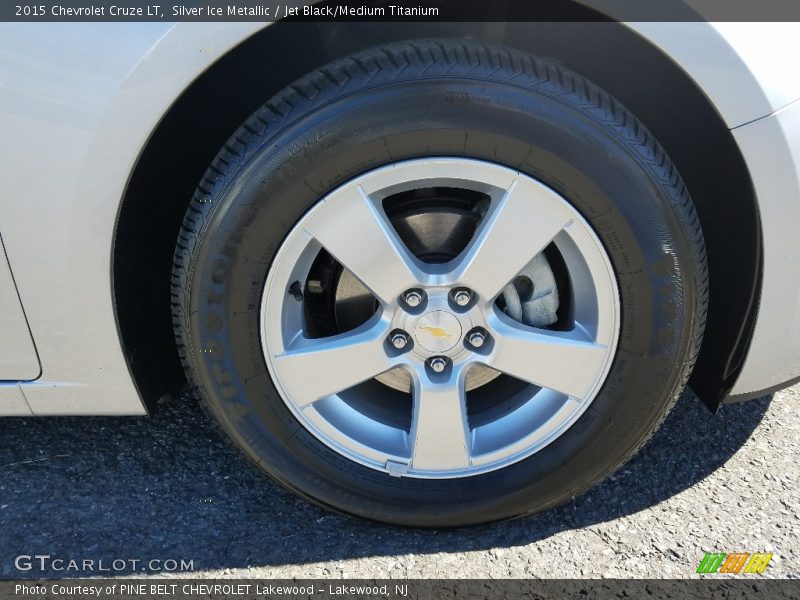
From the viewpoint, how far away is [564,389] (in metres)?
1.60

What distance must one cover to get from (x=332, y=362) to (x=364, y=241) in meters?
0.28

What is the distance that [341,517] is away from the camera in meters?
1.75

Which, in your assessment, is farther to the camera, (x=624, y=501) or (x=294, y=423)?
(x=624, y=501)

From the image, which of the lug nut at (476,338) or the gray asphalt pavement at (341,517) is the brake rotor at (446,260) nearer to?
the lug nut at (476,338)

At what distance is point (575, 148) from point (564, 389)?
0.53 meters

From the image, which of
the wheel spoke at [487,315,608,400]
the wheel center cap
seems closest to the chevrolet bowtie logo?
the wheel center cap

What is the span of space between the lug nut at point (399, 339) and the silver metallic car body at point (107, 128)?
0.60m

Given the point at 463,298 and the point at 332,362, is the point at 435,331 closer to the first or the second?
the point at 463,298

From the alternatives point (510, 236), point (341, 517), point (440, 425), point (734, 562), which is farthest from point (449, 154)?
point (734, 562)

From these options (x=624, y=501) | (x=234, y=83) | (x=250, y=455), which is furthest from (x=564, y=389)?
(x=234, y=83)

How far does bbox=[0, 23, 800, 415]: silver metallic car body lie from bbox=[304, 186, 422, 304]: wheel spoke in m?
0.36

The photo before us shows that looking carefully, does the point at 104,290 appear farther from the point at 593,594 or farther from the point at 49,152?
the point at 593,594

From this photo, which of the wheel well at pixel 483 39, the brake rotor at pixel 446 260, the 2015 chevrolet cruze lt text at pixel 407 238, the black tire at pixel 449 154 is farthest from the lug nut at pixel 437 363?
the wheel well at pixel 483 39

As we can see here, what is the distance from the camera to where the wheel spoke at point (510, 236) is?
1.46 meters
